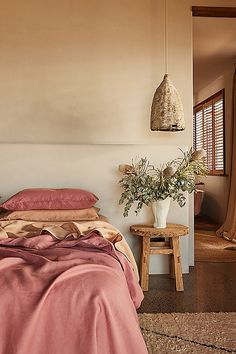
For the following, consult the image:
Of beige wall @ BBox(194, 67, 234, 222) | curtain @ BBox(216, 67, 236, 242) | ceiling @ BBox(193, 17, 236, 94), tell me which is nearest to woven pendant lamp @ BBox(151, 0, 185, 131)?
ceiling @ BBox(193, 17, 236, 94)

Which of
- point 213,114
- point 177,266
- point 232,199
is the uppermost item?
point 213,114

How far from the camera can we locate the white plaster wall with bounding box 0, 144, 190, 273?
3.70 m

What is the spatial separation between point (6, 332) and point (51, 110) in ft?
8.75

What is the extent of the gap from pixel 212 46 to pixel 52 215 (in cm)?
363

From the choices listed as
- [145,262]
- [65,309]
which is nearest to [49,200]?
[145,262]

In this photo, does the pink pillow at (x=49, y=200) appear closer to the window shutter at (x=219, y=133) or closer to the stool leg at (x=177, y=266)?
the stool leg at (x=177, y=266)

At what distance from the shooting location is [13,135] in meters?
3.82

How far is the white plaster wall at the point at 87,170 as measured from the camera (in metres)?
3.70

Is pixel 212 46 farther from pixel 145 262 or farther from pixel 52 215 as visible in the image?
pixel 52 215

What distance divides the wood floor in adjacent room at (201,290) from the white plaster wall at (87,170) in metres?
0.35

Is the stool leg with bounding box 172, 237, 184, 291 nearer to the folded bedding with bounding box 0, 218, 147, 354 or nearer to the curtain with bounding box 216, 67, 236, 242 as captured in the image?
the folded bedding with bounding box 0, 218, 147, 354

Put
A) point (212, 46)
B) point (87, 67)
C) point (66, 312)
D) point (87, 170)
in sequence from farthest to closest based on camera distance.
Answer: point (212, 46) → point (87, 67) → point (87, 170) → point (66, 312)

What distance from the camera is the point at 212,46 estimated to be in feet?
17.7

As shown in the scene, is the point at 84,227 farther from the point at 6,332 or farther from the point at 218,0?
the point at 218,0
